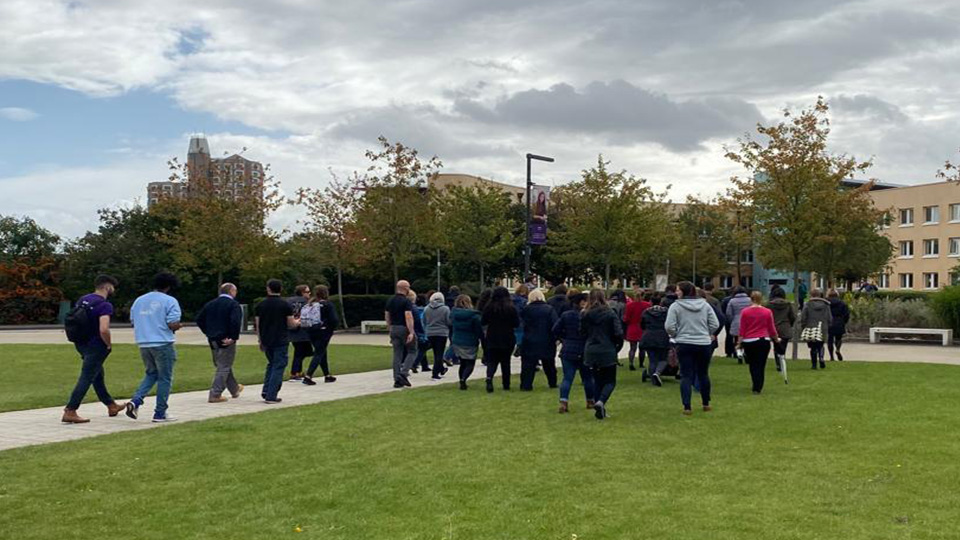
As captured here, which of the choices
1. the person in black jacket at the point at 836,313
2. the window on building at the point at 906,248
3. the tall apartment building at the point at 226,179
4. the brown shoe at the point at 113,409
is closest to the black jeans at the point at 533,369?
the brown shoe at the point at 113,409

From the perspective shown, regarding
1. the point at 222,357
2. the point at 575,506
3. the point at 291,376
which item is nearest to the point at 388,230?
the point at 291,376

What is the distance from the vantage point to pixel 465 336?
589 inches

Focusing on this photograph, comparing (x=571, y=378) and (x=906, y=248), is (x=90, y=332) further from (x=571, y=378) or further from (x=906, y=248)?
(x=906, y=248)

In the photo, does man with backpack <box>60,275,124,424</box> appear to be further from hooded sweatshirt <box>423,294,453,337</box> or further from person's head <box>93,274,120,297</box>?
hooded sweatshirt <box>423,294,453,337</box>

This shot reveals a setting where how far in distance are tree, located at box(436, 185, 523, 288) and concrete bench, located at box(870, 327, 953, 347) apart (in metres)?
21.1

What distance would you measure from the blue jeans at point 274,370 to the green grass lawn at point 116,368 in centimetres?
245

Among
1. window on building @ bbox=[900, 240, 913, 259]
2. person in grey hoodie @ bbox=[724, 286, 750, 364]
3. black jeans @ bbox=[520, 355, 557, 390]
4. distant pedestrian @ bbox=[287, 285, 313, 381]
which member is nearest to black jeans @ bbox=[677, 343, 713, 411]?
black jeans @ bbox=[520, 355, 557, 390]

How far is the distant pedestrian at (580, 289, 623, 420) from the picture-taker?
11.4 m

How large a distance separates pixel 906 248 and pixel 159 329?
80.6m

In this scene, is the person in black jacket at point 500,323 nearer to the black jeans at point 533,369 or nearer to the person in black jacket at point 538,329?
the person in black jacket at point 538,329

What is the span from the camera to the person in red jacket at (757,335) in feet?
43.9

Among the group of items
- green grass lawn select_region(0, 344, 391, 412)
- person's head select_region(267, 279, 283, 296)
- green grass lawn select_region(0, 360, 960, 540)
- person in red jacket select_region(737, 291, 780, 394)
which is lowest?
green grass lawn select_region(0, 344, 391, 412)

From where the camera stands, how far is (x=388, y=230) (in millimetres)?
36406

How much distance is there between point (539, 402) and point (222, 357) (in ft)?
15.2
